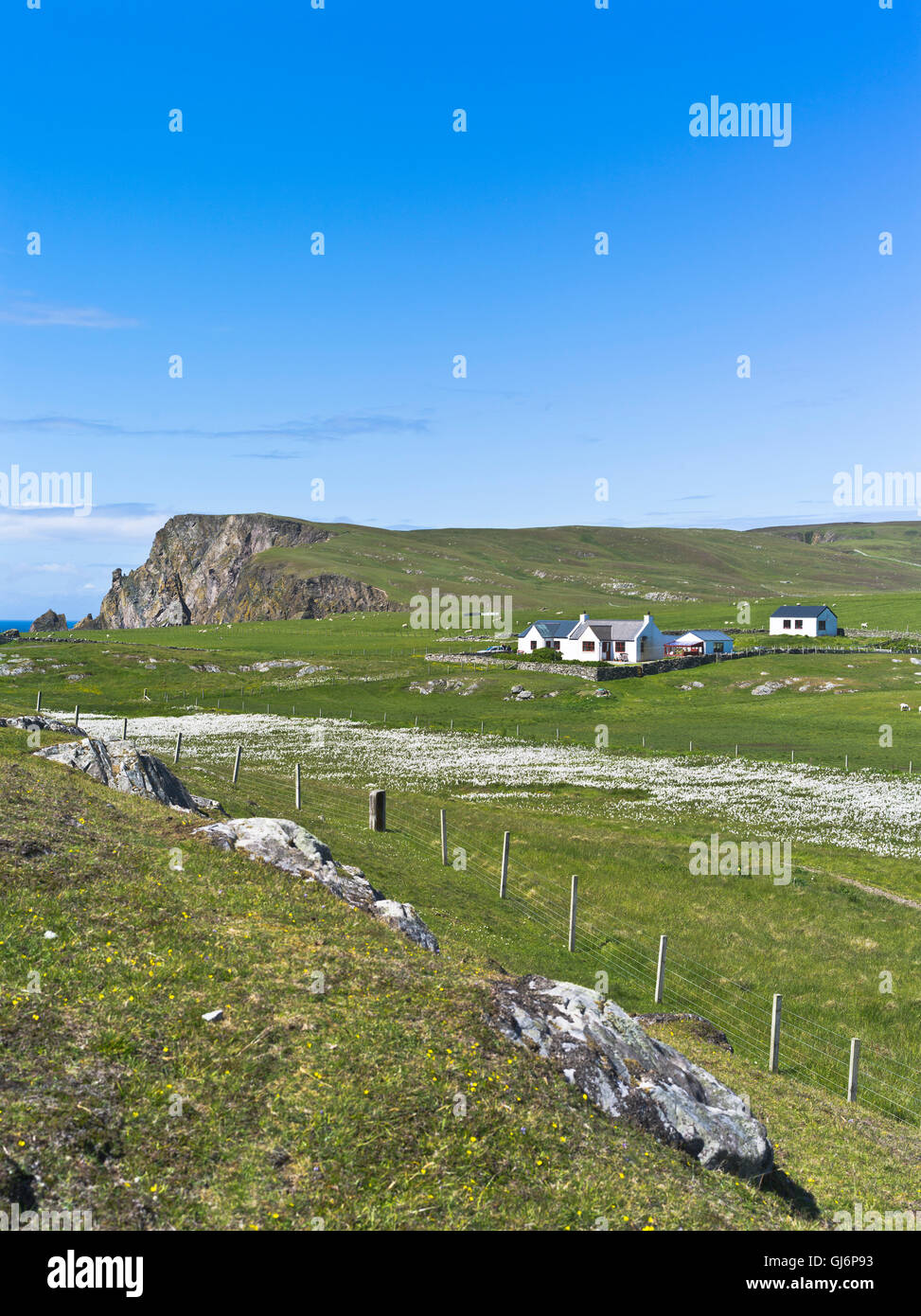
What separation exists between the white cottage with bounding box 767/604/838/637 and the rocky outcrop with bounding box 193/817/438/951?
154551 millimetres

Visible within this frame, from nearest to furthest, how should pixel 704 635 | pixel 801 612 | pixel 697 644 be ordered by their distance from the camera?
pixel 697 644, pixel 704 635, pixel 801 612

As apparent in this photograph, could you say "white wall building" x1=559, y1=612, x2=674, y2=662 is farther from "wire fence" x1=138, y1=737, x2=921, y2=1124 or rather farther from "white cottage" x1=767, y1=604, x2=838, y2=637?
"wire fence" x1=138, y1=737, x2=921, y2=1124

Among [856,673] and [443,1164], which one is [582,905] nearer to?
[443,1164]

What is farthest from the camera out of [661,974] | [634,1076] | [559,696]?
[559,696]

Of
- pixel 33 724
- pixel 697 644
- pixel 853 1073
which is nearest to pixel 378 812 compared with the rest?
pixel 33 724

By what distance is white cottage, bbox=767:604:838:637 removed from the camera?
161 meters

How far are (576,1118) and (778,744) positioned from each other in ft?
222

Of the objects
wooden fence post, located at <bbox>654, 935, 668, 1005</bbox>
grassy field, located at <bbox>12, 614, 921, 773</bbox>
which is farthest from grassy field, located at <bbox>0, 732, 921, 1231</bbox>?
grassy field, located at <bbox>12, 614, 921, 773</bbox>

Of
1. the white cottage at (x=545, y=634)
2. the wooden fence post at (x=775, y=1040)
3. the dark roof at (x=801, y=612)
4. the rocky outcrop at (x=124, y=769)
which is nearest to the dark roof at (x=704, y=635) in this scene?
the white cottage at (x=545, y=634)

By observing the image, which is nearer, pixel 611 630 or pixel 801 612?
pixel 611 630

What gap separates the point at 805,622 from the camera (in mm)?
162250

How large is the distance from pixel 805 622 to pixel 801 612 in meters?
2.87

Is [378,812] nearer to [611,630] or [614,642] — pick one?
[614,642]

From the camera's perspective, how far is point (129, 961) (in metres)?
14.1
